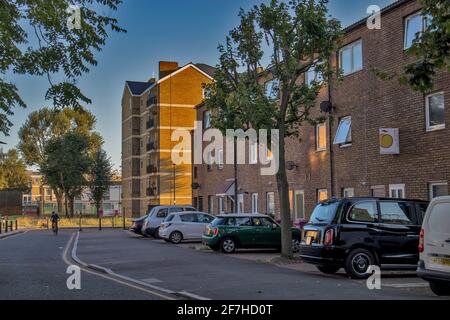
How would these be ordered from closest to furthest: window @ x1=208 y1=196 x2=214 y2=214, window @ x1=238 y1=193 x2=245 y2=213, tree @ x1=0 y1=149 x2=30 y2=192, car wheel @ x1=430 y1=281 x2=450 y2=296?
car wheel @ x1=430 y1=281 x2=450 y2=296 < window @ x1=238 y1=193 x2=245 y2=213 < window @ x1=208 y1=196 x2=214 y2=214 < tree @ x1=0 y1=149 x2=30 y2=192

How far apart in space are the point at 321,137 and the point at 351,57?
3865 millimetres

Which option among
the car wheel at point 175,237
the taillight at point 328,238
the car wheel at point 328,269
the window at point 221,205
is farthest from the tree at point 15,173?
the taillight at point 328,238

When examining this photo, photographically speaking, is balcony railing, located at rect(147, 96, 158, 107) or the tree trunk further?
balcony railing, located at rect(147, 96, 158, 107)

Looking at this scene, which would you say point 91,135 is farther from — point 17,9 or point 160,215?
point 17,9

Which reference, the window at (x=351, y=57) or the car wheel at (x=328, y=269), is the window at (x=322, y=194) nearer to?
the window at (x=351, y=57)

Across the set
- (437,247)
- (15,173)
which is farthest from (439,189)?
(15,173)

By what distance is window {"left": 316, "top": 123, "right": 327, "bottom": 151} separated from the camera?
1039 inches

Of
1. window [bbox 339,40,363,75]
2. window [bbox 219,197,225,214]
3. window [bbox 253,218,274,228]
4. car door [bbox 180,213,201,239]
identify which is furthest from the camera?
window [bbox 219,197,225,214]

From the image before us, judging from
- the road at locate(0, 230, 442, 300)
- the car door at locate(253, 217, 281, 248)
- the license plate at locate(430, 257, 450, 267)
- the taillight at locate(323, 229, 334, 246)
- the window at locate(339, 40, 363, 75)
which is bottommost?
the road at locate(0, 230, 442, 300)

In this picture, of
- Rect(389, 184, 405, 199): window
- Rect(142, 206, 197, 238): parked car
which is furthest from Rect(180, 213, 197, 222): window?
Rect(389, 184, 405, 199): window

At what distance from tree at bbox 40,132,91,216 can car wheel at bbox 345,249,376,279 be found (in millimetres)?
59535

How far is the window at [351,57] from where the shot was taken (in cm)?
2394

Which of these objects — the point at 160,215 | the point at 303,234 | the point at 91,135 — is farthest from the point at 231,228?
the point at 91,135

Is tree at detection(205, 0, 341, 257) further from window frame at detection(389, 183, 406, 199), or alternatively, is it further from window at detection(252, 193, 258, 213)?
window at detection(252, 193, 258, 213)
